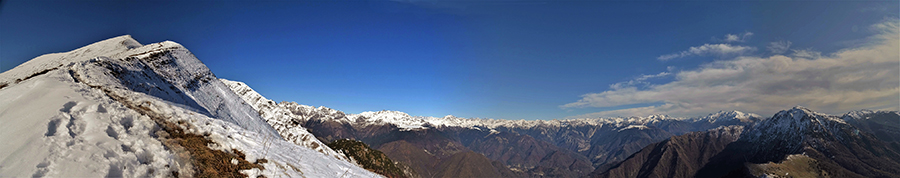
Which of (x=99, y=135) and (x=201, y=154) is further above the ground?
(x=99, y=135)

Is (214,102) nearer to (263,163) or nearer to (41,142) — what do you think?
(263,163)

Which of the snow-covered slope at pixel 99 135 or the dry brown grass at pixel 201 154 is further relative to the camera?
the dry brown grass at pixel 201 154

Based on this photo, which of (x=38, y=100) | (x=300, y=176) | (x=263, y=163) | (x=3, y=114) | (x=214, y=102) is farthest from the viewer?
(x=214, y=102)

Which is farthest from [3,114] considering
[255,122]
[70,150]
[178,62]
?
[178,62]

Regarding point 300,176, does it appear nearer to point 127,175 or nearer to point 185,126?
point 185,126

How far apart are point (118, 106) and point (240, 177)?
571cm

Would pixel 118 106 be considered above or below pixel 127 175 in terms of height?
above

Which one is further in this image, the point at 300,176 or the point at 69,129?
the point at 300,176

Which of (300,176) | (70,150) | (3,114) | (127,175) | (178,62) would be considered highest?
(178,62)

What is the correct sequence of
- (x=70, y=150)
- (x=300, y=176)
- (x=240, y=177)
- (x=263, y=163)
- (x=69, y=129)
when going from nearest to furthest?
(x=70, y=150), (x=69, y=129), (x=240, y=177), (x=263, y=163), (x=300, y=176)

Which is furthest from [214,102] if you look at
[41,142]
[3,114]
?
[41,142]

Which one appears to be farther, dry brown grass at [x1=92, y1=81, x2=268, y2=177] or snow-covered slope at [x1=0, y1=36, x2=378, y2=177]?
dry brown grass at [x1=92, y1=81, x2=268, y2=177]

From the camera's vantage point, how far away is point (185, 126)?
571 inches

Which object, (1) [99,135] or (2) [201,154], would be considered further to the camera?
(2) [201,154]
